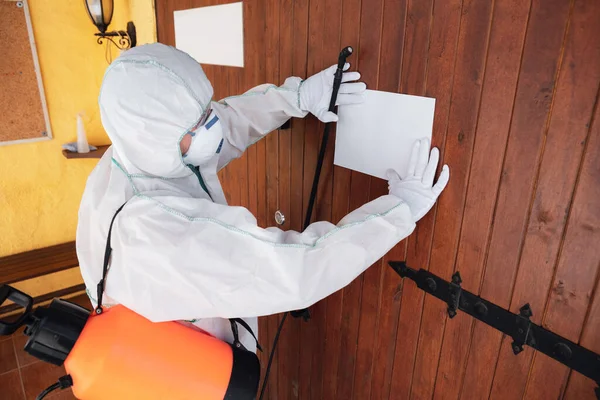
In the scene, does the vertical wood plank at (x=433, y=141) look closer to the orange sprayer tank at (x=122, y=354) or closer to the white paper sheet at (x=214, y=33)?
the orange sprayer tank at (x=122, y=354)

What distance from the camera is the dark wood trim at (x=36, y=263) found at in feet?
Answer: 7.83

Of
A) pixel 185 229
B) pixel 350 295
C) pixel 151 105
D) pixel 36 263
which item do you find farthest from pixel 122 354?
pixel 36 263

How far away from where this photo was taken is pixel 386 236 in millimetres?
917

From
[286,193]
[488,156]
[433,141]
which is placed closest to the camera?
[488,156]

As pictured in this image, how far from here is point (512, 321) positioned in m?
0.92

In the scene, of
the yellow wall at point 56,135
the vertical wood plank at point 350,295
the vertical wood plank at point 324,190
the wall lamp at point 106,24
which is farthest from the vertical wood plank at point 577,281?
the wall lamp at point 106,24

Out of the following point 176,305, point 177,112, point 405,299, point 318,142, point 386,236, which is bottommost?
point 405,299

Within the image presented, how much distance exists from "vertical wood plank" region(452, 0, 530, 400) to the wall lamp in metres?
2.28

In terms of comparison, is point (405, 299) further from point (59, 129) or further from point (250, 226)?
point (59, 129)

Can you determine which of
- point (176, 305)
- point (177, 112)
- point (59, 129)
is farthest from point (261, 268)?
point (59, 129)

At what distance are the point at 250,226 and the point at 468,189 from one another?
491 mm

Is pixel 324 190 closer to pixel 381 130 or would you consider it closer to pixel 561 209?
pixel 381 130

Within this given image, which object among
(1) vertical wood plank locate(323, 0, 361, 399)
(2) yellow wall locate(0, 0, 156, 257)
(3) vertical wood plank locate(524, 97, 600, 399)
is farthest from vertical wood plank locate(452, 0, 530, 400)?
(2) yellow wall locate(0, 0, 156, 257)

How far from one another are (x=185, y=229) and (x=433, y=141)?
0.60 meters
